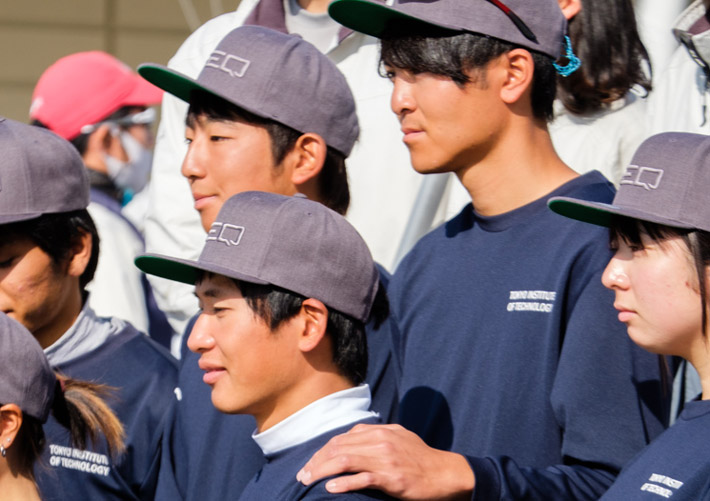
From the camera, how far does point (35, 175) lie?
3.67 metres

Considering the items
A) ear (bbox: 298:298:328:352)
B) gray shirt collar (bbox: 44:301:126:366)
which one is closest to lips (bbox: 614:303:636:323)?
ear (bbox: 298:298:328:352)

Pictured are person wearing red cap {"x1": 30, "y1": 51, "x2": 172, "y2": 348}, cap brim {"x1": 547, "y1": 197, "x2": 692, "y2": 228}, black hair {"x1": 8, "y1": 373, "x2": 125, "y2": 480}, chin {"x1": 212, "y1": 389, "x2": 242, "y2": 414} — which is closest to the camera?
cap brim {"x1": 547, "y1": 197, "x2": 692, "y2": 228}

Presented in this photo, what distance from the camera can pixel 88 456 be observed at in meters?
3.52

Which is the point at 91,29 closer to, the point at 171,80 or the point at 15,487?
the point at 171,80

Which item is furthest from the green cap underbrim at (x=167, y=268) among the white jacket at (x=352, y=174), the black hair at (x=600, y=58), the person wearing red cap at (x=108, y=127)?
the person wearing red cap at (x=108, y=127)

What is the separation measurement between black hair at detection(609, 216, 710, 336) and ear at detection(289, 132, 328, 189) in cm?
110

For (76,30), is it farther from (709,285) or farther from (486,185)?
(709,285)

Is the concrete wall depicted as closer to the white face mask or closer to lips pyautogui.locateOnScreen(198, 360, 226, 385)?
the white face mask

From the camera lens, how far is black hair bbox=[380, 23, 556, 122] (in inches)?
124

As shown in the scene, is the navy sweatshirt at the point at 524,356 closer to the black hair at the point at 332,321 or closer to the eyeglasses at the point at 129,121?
the black hair at the point at 332,321

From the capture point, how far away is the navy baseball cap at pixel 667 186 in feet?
8.41

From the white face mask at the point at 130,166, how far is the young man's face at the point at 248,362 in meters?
2.57

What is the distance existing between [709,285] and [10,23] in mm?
6942

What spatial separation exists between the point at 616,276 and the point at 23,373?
143 centimetres
